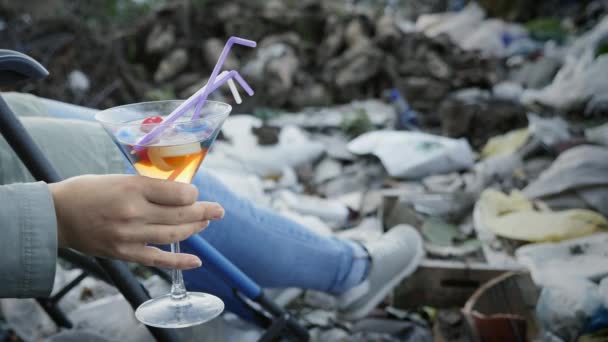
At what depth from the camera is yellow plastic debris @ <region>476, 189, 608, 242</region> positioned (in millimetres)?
2123

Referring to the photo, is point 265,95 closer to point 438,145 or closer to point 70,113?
point 438,145

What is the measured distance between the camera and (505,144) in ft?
11.7

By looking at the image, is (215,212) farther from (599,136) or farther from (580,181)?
(599,136)

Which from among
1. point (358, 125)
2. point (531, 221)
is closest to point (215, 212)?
point (531, 221)

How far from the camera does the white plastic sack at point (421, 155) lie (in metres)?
3.29

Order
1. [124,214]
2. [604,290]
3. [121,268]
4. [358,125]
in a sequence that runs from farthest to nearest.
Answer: [358,125] → [604,290] → [121,268] → [124,214]

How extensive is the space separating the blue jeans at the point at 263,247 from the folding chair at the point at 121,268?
0.30 feet

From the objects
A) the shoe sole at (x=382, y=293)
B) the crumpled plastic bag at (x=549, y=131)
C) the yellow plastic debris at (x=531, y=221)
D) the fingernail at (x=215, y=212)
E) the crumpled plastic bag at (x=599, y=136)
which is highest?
the fingernail at (x=215, y=212)

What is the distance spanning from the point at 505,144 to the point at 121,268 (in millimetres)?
3061

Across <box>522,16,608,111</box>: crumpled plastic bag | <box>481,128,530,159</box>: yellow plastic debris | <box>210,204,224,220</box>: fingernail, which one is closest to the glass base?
<box>210,204,224,220</box>: fingernail

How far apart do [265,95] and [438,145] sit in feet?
10.3

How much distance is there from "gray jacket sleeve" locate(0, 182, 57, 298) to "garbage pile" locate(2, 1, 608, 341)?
0.82 m

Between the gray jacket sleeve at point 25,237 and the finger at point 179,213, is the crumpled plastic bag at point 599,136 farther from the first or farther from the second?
the gray jacket sleeve at point 25,237

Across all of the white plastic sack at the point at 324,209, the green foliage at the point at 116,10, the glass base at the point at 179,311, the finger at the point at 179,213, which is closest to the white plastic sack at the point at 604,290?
the glass base at the point at 179,311
